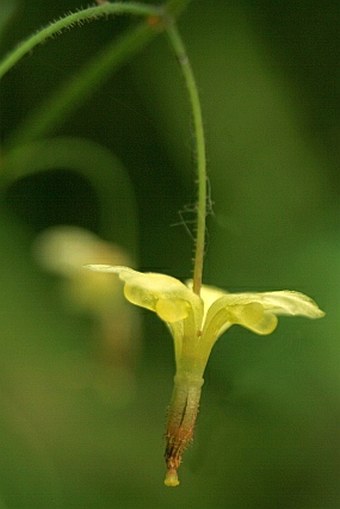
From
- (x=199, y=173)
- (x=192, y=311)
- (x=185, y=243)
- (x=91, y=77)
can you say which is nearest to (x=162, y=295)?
(x=192, y=311)

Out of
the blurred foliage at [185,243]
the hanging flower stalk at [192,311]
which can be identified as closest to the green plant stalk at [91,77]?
the blurred foliage at [185,243]

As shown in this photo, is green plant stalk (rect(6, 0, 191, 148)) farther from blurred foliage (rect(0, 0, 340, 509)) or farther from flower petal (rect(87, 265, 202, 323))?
flower petal (rect(87, 265, 202, 323))

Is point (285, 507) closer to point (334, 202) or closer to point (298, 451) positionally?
point (298, 451)

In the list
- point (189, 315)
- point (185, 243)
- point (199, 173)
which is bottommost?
point (185, 243)

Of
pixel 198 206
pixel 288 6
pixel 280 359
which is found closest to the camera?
pixel 198 206

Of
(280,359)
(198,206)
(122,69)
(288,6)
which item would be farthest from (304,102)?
(198,206)

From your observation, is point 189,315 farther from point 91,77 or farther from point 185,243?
point 185,243

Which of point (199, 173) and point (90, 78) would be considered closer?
point (199, 173)
